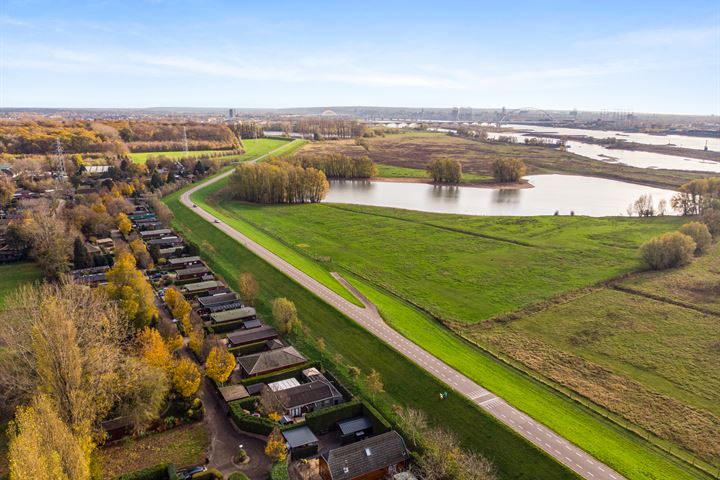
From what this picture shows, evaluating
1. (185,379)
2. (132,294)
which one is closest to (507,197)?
(132,294)

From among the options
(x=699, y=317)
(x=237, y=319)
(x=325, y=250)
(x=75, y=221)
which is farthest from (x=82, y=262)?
(x=699, y=317)

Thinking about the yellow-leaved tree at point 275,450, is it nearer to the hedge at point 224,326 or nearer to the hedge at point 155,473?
the hedge at point 155,473

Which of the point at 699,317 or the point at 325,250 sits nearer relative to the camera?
the point at 699,317

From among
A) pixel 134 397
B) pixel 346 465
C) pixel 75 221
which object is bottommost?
pixel 346 465

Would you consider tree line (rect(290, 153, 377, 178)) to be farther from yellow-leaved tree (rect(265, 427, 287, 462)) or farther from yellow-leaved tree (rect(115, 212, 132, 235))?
yellow-leaved tree (rect(265, 427, 287, 462))

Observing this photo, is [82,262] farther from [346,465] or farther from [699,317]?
[699,317]

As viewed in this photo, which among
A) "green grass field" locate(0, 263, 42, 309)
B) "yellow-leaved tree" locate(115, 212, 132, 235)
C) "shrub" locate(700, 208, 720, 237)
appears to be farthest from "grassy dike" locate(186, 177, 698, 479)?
"shrub" locate(700, 208, 720, 237)

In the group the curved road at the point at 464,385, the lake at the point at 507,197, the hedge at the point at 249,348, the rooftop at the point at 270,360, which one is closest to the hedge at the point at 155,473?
the rooftop at the point at 270,360
